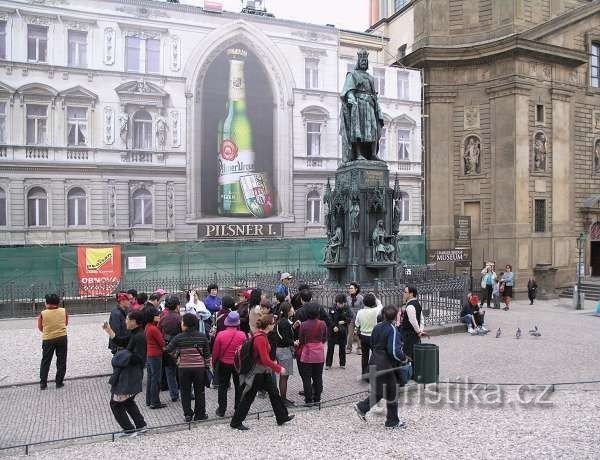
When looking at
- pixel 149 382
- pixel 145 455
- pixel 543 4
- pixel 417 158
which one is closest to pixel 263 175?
pixel 417 158

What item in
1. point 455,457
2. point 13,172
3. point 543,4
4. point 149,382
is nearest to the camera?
point 455,457

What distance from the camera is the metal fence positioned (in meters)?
16.0

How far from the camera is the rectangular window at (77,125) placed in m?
25.5

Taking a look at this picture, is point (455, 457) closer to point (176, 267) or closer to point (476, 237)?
point (176, 267)

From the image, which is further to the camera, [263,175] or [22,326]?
[263,175]

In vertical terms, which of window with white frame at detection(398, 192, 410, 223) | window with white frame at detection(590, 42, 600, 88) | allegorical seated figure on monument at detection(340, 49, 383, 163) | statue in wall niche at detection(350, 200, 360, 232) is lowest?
statue in wall niche at detection(350, 200, 360, 232)

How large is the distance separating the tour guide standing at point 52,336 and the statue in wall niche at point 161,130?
57.2 feet

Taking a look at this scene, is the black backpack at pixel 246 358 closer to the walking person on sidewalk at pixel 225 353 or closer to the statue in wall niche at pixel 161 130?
the walking person on sidewalk at pixel 225 353

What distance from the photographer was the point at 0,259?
71.0 ft

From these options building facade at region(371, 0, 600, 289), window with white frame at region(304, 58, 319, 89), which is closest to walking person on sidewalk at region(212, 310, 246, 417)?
window with white frame at region(304, 58, 319, 89)

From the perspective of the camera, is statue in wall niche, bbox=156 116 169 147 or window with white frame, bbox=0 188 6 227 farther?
statue in wall niche, bbox=156 116 169 147

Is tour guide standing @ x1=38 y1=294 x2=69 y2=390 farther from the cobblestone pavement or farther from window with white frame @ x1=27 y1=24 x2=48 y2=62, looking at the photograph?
window with white frame @ x1=27 y1=24 x2=48 y2=62

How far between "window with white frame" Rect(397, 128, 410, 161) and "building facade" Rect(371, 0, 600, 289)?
1.21m

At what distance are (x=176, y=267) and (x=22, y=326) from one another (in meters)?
7.44
